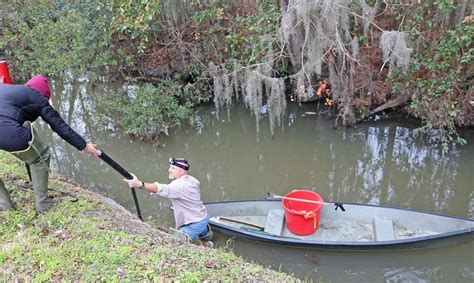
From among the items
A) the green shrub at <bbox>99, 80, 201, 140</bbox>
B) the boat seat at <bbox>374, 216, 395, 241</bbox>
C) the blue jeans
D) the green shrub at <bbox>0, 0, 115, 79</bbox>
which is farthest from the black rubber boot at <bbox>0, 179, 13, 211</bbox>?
the green shrub at <bbox>0, 0, 115, 79</bbox>

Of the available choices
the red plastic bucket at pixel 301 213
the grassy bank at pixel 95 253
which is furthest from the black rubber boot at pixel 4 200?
the red plastic bucket at pixel 301 213

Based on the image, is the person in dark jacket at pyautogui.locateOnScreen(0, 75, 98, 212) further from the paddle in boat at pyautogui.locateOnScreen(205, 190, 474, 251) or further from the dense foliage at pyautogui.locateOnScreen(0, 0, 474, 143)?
the dense foliage at pyautogui.locateOnScreen(0, 0, 474, 143)

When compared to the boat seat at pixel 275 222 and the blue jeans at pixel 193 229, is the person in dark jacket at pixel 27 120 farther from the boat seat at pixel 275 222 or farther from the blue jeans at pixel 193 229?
the boat seat at pixel 275 222

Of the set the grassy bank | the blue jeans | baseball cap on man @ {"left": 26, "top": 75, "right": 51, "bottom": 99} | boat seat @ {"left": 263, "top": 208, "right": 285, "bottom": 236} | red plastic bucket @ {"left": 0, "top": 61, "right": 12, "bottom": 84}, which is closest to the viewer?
the grassy bank

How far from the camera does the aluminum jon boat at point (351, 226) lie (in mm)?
5297

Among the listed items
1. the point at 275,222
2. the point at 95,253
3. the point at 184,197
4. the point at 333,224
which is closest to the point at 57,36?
the point at 184,197

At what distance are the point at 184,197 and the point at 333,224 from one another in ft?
8.10

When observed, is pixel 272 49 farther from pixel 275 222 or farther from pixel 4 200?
pixel 4 200

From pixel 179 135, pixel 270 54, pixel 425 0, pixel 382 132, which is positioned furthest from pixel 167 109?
pixel 425 0

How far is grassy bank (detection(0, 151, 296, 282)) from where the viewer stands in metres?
3.52

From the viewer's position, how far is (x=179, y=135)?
29.6 ft

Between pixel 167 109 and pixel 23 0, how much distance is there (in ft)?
17.2

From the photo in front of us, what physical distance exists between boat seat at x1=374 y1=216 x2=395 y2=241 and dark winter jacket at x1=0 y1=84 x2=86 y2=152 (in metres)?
4.31

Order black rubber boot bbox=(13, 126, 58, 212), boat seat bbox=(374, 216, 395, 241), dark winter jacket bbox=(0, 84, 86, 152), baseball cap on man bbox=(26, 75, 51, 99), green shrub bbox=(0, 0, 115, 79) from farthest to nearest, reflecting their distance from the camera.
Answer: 1. green shrub bbox=(0, 0, 115, 79)
2. boat seat bbox=(374, 216, 395, 241)
3. black rubber boot bbox=(13, 126, 58, 212)
4. baseball cap on man bbox=(26, 75, 51, 99)
5. dark winter jacket bbox=(0, 84, 86, 152)
